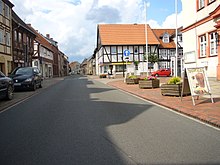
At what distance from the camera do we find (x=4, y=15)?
3238cm

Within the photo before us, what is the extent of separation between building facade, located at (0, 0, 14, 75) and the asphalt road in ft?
78.4

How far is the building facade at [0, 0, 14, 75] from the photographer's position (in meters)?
31.4

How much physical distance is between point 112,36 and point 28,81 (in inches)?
1628

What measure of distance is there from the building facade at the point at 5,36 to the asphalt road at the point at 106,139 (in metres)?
23.9

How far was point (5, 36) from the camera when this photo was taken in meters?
32.6

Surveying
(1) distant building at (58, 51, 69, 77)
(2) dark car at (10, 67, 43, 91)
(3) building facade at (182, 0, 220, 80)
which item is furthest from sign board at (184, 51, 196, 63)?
(1) distant building at (58, 51, 69, 77)

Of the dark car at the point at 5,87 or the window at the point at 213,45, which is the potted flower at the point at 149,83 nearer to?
the window at the point at 213,45

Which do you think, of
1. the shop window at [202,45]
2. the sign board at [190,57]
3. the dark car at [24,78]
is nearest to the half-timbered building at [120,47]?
the sign board at [190,57]

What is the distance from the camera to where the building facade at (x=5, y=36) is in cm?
3136

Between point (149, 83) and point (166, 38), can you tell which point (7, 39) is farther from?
point (166, 38)

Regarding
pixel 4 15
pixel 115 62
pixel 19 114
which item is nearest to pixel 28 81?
pixel 19 114

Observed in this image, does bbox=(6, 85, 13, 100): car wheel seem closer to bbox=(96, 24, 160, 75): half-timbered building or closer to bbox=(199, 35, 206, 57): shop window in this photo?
bbox=(199, 35, 206, 57): shop window

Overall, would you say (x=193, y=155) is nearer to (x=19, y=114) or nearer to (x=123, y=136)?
(x=123, y=136)

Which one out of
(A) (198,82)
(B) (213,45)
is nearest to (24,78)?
(A) (198,82)
